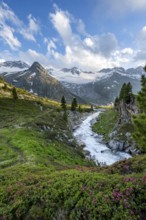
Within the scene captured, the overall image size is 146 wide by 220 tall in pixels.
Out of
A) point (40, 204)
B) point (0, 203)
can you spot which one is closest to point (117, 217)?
point (40, 204)

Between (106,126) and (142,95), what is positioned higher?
(142,95)

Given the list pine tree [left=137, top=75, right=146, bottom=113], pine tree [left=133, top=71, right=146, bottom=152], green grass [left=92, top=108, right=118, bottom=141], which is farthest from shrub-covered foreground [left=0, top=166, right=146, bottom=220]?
green grass [left=92, top=108, right=118, bottom=141]

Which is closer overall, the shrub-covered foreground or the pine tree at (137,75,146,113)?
the shrub-covered foreground

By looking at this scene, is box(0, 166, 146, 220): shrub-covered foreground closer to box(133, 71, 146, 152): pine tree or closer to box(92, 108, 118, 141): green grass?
box(133, 71, 146, 152): pine tree

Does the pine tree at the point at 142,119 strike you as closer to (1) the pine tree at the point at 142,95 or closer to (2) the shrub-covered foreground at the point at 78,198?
(1) the pine tree at the point at 142,95

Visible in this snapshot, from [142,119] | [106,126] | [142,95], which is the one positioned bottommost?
[106,126]

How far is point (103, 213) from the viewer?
33.1ft

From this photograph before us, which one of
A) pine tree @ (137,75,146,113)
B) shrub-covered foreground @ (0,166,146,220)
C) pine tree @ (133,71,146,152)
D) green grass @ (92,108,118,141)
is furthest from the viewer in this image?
green grass @ (92,108,118,141)

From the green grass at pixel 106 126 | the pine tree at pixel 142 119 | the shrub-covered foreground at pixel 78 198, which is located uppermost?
the pine tree at pixel 142 119

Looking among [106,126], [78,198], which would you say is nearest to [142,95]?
[78,198]

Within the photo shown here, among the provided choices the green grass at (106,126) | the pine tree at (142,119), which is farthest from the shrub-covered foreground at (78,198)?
the green grass at (106,126)

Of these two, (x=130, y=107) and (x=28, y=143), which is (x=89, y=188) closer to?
(x=28, y=143)

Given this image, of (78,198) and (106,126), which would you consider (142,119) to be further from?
(106,126)

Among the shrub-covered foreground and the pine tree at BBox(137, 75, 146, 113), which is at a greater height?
the pine tree at BBox(137, 75, 146, 113)
